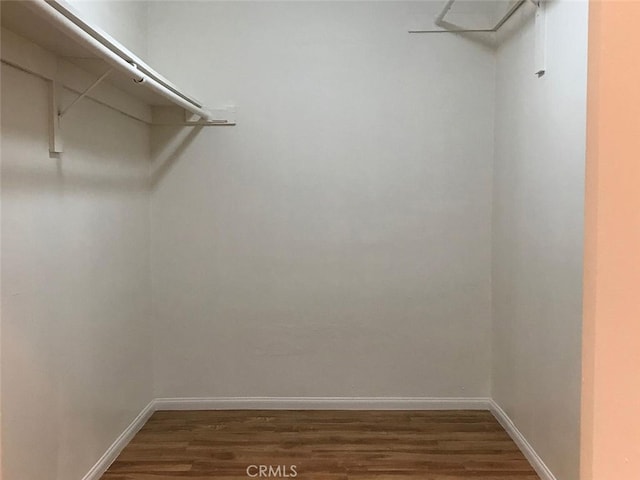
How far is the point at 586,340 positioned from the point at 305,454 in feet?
7.27

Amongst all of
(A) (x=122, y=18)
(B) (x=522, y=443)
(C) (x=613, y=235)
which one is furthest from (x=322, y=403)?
(C) (x=613, y=235)

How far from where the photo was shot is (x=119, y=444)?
3078 millimetres

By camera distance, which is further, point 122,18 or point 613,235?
point 122,18

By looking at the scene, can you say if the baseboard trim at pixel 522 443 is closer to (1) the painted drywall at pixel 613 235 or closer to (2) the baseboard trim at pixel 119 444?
(1) the painted drywall at pixel 613 235

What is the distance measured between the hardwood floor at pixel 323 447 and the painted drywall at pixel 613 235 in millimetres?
1857

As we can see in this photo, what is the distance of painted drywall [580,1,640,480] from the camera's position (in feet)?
3.41

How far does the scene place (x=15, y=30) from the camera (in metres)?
1.99

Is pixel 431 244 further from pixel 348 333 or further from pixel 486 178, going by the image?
pixel 348 333

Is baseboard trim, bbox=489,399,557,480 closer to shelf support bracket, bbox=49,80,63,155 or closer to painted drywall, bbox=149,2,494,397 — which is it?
painted drywall, bbox=149,2,494,397

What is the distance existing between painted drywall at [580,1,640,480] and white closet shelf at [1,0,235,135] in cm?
143

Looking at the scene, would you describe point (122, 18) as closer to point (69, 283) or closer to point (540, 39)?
point (69, 283)

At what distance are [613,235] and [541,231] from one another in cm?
181

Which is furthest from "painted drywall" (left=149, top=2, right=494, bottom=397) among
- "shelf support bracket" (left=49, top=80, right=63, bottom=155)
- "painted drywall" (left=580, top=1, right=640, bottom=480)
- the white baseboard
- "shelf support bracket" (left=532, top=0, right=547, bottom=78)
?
"painted drywall" (left=580, top=1, right=640, bottom=480)

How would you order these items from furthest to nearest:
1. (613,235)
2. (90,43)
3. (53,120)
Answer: (53,120) < (90,43) < (613,235)
